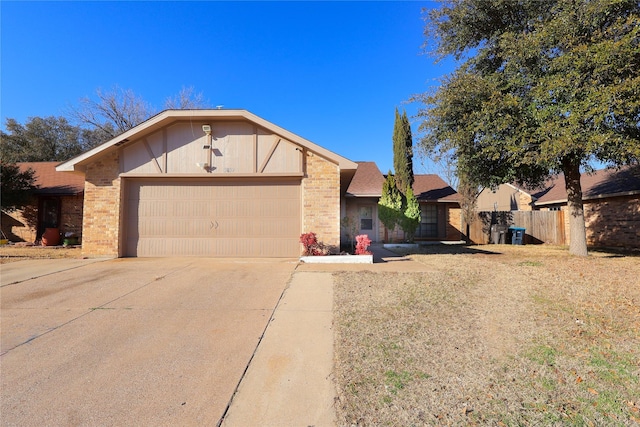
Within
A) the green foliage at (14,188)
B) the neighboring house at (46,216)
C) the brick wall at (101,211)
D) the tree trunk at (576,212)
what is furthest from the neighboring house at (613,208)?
the green foliage at (14,188)

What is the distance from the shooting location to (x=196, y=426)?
2.25 meters

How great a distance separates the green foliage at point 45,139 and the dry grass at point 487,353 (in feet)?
94.3

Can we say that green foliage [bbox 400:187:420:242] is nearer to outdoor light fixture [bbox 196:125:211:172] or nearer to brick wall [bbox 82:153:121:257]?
outdoor light fixture [bbox 196:125:211:172]

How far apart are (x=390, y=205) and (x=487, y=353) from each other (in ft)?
34.8

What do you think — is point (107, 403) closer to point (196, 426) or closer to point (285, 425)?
point (196, 426)

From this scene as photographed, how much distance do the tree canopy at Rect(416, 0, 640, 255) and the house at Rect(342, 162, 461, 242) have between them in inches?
215

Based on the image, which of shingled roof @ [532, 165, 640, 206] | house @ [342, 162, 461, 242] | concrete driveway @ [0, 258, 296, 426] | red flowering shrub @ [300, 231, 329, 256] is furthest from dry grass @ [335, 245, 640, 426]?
shingled roof @ [532, 165, 640, 206]

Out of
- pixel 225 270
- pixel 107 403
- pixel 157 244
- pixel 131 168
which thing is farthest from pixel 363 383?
pixel 131 168

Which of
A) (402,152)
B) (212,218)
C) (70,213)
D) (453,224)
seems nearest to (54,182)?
(70,213)

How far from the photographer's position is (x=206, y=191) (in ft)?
30.6

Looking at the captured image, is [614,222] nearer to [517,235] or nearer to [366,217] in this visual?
[517,235]

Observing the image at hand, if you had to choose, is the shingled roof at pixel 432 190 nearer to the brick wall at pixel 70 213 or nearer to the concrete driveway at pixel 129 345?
the concrete driveway at pixel 129 345

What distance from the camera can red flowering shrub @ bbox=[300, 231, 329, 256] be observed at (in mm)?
8562

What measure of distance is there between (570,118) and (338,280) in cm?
696
